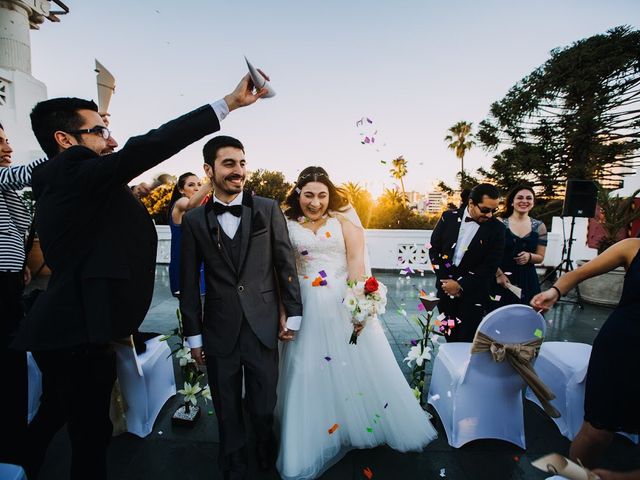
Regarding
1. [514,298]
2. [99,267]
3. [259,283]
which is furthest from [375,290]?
[514,298]

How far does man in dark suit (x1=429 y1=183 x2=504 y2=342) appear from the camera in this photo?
348 centimetres

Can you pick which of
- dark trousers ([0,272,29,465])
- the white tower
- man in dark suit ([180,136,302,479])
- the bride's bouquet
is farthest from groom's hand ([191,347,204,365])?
the white tower

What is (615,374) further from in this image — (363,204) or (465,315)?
(363,204)

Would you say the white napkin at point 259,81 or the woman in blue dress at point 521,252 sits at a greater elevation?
the white napkin at point 259,81

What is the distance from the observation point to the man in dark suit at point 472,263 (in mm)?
3479

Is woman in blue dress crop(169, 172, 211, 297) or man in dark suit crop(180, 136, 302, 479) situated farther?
woman in blue dress crop(169, 172, 211, 297)

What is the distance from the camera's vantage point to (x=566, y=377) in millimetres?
2846

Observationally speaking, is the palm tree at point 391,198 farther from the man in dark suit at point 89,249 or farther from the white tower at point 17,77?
the white tower at point 17,77

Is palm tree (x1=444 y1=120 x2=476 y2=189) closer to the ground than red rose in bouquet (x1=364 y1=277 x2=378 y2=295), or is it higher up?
higher up

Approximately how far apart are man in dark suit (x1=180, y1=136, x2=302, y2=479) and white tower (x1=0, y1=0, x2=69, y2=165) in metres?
14.0

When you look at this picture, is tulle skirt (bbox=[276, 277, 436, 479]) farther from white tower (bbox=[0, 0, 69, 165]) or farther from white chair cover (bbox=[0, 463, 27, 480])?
white tower (bbox=[0, 0, 69, 165])

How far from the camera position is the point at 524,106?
20281 millimetres

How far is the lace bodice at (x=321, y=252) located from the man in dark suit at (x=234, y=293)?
361 mm

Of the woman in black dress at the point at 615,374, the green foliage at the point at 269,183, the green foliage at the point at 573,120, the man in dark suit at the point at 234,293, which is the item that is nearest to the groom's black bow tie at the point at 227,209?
the man in dark suit at the point at 234,293
